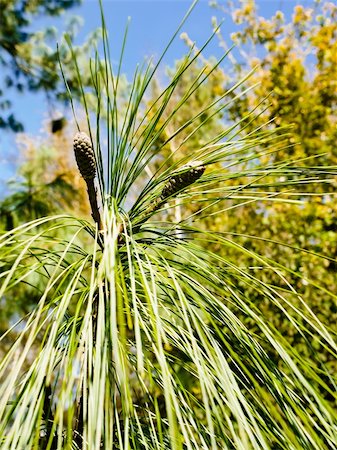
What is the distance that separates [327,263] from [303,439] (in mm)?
1845

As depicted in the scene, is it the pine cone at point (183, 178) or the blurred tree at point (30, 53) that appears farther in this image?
the blurred tree at point (30, 53)

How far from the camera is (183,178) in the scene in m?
0.55

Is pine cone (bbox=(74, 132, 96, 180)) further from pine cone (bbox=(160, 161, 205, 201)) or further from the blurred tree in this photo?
the blurred tree

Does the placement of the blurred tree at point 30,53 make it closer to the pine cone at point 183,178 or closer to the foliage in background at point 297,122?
the foliage in background at point 297,122

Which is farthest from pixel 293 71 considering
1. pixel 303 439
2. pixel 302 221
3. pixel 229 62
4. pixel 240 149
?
pixel 303 439

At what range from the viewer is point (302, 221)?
7.34ft

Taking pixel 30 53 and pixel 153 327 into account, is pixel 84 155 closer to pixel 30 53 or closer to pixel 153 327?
pixel 153 327

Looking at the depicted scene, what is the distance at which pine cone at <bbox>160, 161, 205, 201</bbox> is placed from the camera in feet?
1.78

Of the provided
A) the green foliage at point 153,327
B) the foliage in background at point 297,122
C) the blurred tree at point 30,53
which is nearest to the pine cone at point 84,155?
the green foliage at point 153,327

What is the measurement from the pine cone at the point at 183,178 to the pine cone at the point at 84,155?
88 millimetres

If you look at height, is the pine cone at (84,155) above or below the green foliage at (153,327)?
above

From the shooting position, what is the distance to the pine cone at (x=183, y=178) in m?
0.54

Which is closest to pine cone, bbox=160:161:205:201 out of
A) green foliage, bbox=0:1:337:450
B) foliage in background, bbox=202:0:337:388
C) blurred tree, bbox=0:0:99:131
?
green foliage, bbox=0:1:337:450

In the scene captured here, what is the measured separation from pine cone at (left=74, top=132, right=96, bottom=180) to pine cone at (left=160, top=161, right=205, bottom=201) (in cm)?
9
